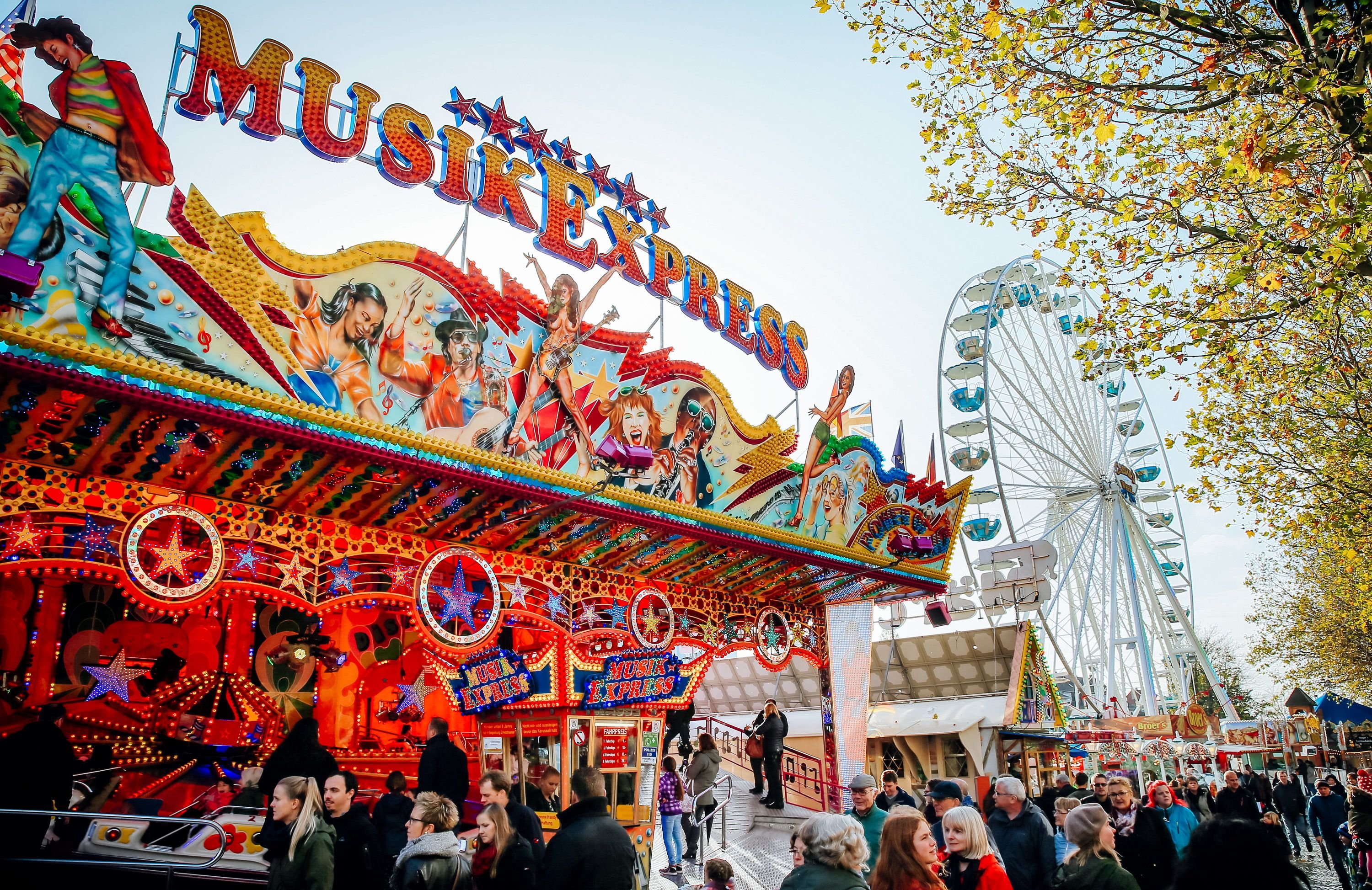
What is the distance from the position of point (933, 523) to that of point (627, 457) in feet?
20.0

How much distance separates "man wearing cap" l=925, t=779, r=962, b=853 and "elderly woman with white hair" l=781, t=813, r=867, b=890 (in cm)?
264

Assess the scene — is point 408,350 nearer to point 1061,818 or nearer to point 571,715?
point 571,715

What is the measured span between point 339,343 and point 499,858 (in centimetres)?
560

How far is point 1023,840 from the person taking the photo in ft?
17.1

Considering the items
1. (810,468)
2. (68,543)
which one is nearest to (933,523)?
(810,468)

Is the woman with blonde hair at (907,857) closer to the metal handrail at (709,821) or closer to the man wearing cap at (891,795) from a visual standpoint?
the man wearing cap at (891,795)

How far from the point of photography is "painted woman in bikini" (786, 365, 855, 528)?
1335 centimetres

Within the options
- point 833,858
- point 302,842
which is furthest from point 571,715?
point 833,858

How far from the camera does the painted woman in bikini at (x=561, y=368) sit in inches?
405

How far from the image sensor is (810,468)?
530 inches

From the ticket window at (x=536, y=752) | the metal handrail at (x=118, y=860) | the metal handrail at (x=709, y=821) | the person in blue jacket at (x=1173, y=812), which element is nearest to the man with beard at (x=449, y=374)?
the ticket window at (x=536, y=752)

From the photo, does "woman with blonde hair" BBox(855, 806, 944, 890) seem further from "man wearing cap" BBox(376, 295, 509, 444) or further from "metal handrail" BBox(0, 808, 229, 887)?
"man wearing cap" BBox(376, 295, 509, 444)

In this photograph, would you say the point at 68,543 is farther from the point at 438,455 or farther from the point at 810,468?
the point at 810,468

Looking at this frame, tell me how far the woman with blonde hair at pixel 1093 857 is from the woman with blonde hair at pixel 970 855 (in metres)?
0.36
